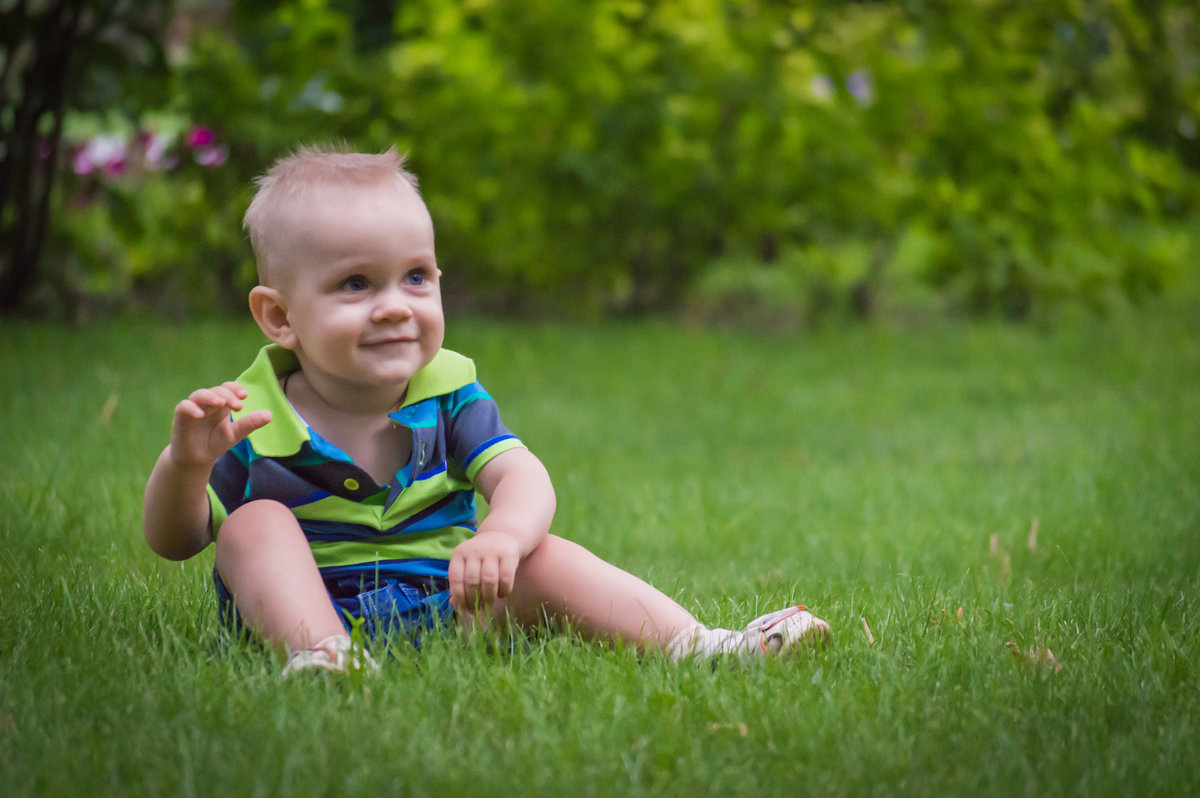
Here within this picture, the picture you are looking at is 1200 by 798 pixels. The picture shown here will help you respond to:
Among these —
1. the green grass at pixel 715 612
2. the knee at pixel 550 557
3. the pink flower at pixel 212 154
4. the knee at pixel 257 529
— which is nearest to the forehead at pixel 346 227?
the knee at pixel 257 529

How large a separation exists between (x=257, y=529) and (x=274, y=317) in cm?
40

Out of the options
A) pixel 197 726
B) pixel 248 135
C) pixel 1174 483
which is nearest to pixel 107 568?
pixel 197 726

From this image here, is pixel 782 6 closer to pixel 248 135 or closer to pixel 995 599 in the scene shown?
pixel 248 135

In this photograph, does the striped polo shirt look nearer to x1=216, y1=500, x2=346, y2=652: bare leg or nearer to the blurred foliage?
x1=216, y1=500, x2=346, y2=652: bare leg

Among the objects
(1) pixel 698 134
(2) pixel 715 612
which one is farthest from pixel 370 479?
(1) pixel 698 134

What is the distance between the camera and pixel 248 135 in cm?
681

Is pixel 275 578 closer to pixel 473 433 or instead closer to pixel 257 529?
pixel 257 529

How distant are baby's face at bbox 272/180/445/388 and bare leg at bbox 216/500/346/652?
0.30 m

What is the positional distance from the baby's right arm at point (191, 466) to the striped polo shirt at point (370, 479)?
7 cm

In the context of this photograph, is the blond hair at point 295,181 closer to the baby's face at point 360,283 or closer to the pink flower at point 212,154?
the baby's face at point 360,283

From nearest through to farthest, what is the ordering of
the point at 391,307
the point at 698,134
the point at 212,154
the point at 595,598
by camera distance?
the point at 391,307
the point at 595,598
the point at 212,154
the point at 698,134

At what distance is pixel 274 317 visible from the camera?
2.37m

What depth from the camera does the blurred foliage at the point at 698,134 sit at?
A: 7.09 meters

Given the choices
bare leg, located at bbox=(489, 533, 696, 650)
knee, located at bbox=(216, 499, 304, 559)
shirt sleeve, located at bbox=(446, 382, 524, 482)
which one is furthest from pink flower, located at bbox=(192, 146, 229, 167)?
bare leg, located at bbox=(489, 533, 696, 650)
